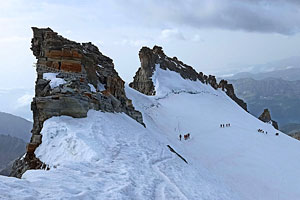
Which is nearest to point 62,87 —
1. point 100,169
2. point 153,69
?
point 100,169

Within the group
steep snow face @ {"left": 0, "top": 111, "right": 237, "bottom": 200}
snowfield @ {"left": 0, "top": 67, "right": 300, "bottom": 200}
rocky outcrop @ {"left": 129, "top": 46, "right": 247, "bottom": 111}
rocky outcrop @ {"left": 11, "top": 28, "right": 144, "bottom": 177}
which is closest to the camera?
steep snow face @ {"left": 0, "top": 111, "right": 237, "bottom": 200}

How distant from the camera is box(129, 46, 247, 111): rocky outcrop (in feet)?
210

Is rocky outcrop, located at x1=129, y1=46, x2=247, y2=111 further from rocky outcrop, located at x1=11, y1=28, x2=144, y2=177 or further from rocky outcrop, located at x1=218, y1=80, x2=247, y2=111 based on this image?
rocky outcrop, located at x1=11, y1=28, x2=144, y2=177

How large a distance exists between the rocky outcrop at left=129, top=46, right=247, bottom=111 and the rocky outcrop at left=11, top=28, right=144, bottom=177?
33887mm

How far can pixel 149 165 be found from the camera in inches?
504

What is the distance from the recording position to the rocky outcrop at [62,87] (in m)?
16.0

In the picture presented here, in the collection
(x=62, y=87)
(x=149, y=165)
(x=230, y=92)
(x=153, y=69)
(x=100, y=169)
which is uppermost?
(x=153, y=69)

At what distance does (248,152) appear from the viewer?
89.4 ft

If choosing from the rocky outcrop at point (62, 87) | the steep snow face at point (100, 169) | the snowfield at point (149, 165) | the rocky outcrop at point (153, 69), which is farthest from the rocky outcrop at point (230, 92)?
the steep snow face at point (100, 169)

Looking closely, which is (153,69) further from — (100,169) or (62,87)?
(100,169)

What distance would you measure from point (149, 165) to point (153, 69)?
54711 mm

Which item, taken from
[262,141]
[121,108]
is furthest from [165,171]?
[262,141]

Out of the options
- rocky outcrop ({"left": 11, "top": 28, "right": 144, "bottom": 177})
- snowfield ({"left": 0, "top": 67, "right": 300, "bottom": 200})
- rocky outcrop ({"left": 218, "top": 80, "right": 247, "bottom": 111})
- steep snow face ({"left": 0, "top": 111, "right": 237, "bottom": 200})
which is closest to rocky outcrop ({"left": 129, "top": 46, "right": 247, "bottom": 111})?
rocky outcrop ({"left": 218, "top": 80, "right": 247, "bottom": 111})

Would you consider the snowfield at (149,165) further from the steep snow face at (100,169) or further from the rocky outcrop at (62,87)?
the rocky outcrop at (62,87)
